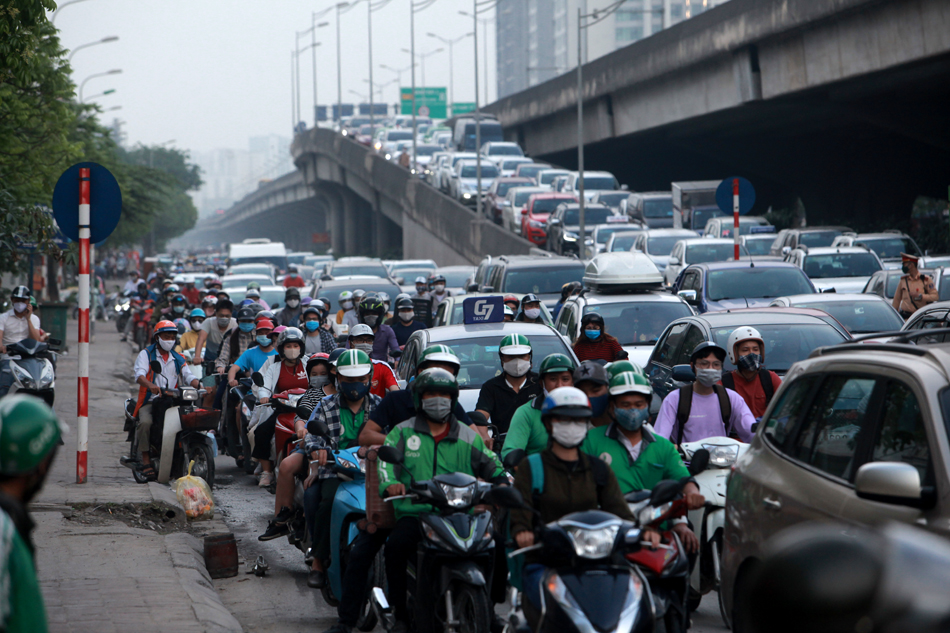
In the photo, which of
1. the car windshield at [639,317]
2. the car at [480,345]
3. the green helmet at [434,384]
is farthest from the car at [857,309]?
the green helmet at [434,384]

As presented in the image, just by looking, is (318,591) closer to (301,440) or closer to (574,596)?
(301,440)

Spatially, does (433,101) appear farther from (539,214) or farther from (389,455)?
(389,455)

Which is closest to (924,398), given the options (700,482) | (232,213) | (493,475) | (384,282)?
(493,475)

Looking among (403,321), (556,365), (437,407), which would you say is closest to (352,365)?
(556,365)

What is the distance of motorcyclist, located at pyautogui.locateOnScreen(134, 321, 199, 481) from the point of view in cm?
1237

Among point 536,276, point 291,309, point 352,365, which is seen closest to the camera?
point 352,365

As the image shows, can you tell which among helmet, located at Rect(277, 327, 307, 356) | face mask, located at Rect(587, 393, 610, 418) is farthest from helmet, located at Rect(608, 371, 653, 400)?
helmet, located at Rect(277, 327, 307, 356)

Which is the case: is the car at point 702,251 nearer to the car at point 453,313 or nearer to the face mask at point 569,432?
the car at point 453,313

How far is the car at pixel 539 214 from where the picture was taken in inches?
1594

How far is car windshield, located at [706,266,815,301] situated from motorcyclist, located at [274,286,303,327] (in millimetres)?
6044

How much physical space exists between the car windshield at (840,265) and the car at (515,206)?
20.1 m

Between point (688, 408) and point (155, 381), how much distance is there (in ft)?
21.7

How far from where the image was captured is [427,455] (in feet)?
20.9

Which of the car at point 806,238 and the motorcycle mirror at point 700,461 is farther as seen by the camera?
the car at point 806,238
